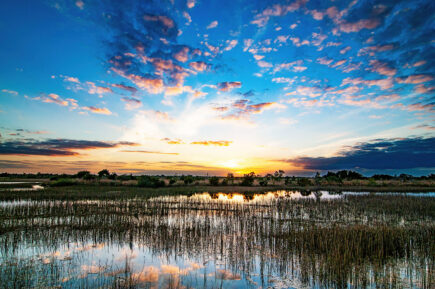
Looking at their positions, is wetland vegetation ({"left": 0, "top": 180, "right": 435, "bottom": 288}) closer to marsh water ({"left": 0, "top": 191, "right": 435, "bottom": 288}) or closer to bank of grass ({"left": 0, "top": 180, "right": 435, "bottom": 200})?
marsh water ({"left": 0, "top": 191, "right": 435, "bottom": 288})

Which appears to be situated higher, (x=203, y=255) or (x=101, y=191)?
(x=203, y=255)

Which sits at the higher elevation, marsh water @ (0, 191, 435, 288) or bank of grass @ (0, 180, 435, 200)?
marsh water @ (0, 191, 435, 288)

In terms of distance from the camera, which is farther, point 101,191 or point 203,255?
point 101,191

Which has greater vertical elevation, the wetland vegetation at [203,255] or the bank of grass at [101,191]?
the wetland vegetation at [203,255]

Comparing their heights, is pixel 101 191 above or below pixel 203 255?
below

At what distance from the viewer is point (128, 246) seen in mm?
9961

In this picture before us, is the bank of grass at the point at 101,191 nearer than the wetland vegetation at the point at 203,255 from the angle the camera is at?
No

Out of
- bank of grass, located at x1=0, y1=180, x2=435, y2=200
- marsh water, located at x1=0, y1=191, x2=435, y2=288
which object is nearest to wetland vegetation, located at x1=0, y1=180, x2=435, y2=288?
marsh water, located at x1=0, y1=191, x2=435, y2=288

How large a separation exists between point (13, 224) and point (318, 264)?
15.5 metres

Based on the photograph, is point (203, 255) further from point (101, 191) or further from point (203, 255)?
point (101, 191)

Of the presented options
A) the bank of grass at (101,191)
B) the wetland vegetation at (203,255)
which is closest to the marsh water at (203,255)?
the wetland vegetation at (203,255)

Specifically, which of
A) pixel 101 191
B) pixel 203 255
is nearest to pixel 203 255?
pixel 203 255

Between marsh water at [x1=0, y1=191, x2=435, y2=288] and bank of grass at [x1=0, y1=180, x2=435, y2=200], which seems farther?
bank of grass at [x1=0, y1=180, x2=435, y2=200]

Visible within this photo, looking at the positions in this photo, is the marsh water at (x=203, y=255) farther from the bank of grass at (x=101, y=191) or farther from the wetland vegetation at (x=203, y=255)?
the bank of grass at (x=101, y=191)
